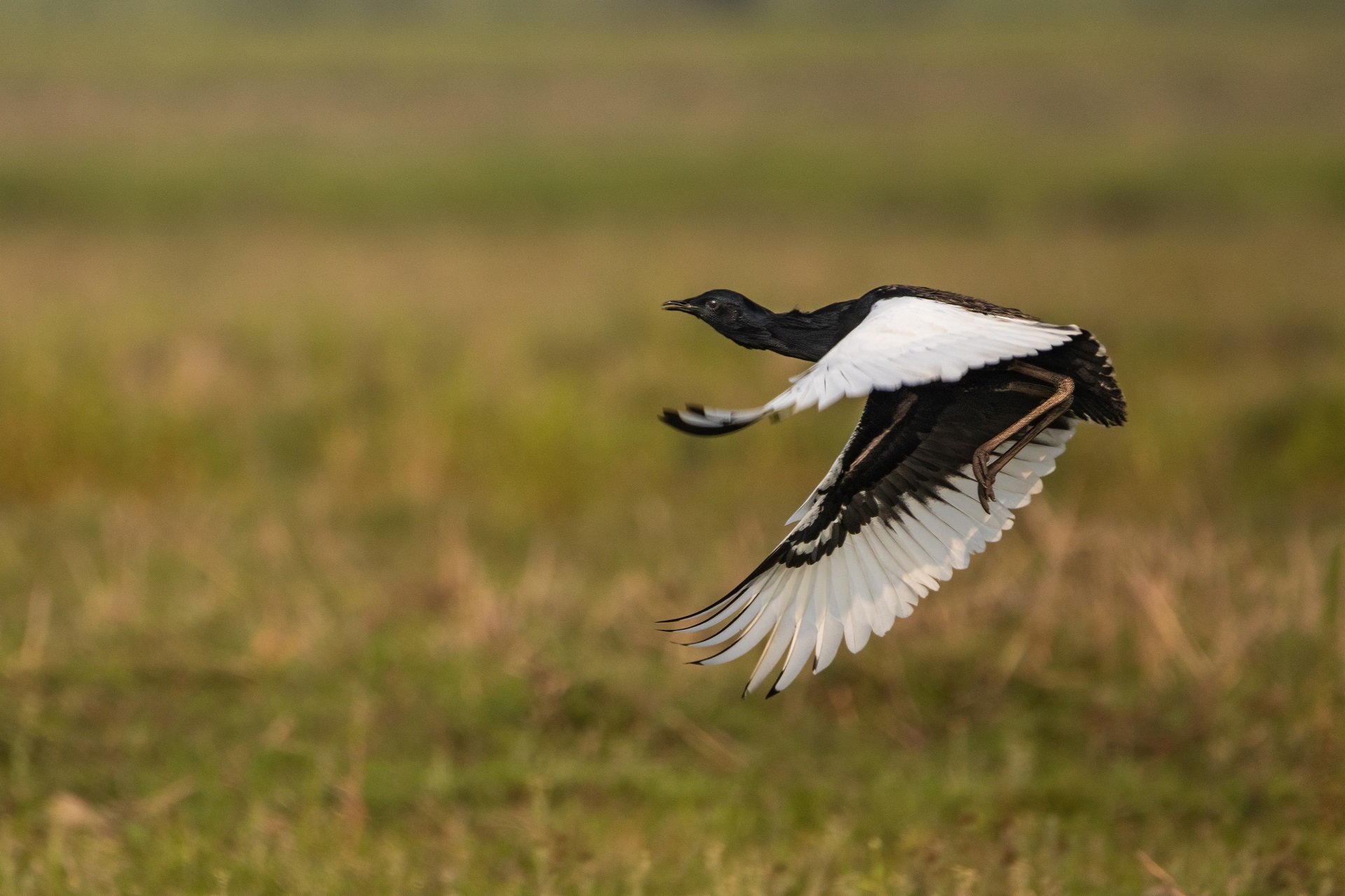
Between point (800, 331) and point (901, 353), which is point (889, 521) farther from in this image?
point (901, 353)

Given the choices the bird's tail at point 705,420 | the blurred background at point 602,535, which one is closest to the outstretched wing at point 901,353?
the bird's tail at point 705,420

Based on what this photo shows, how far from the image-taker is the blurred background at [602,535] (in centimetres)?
448

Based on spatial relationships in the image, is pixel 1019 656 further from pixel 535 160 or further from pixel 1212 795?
pixel 535 160

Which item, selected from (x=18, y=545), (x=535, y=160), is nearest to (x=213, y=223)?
(x=535, y=160)

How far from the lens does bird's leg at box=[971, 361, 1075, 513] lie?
10.2ft

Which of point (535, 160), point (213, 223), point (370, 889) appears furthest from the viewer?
point (535, 160)

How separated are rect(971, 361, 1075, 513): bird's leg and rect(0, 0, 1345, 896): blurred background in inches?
41.6

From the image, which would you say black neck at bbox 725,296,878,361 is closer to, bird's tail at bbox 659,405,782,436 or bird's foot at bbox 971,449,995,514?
bird's foot at bbox 971,449,995,514

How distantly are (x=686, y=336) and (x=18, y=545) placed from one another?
16.0ft

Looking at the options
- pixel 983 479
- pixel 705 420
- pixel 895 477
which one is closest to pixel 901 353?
pixel 705 420

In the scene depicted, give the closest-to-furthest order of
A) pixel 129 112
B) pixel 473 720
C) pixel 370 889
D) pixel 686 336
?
1. pixel 370 889
2. pixel 473 720
3. pixel 686 336
4. pixel 129 112

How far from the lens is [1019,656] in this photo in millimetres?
5660

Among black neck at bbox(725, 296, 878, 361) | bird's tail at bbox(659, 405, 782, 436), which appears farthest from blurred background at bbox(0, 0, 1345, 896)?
bird's tail at bbox(659, 405, 782, 436)

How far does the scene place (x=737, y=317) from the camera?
10.4 ft
